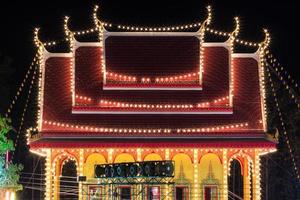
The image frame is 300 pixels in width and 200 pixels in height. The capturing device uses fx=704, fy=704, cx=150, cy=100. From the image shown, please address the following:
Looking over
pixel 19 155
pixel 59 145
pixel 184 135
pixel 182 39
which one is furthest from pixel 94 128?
pixel 19 155

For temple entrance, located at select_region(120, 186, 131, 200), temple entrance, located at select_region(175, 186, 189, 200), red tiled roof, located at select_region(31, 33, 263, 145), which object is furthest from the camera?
temple entrance, located at select_region(120, 186, 131, 200)

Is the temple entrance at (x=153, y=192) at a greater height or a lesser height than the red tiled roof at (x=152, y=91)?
lesser

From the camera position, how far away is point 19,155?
2456 inches

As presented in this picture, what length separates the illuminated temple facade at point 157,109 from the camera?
33.6m

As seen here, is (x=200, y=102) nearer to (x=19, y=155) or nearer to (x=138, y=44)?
(x=138, y=44)

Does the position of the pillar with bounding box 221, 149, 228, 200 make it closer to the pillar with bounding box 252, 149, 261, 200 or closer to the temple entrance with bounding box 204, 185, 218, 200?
the temple entrance with bounding box 204, 185, 218, 200

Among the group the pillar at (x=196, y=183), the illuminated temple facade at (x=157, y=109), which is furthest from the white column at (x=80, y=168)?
the pillar at (x=196, y=183)

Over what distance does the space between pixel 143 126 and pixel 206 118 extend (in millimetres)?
3143

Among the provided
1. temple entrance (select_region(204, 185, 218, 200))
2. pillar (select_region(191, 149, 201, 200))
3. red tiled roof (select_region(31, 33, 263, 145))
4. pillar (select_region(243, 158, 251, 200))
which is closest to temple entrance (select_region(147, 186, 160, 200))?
pillar (select_region(191, 149, 201, 200))

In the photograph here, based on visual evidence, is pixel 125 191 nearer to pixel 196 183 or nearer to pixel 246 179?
pixel 196 183

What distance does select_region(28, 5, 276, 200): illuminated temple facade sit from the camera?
3362 centimetres

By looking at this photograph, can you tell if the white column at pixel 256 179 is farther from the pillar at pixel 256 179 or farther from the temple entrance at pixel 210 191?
the temple entrance at pixel 210 191

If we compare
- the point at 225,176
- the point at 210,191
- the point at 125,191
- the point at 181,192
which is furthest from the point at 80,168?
the point at 225,176

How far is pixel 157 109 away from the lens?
114ft
